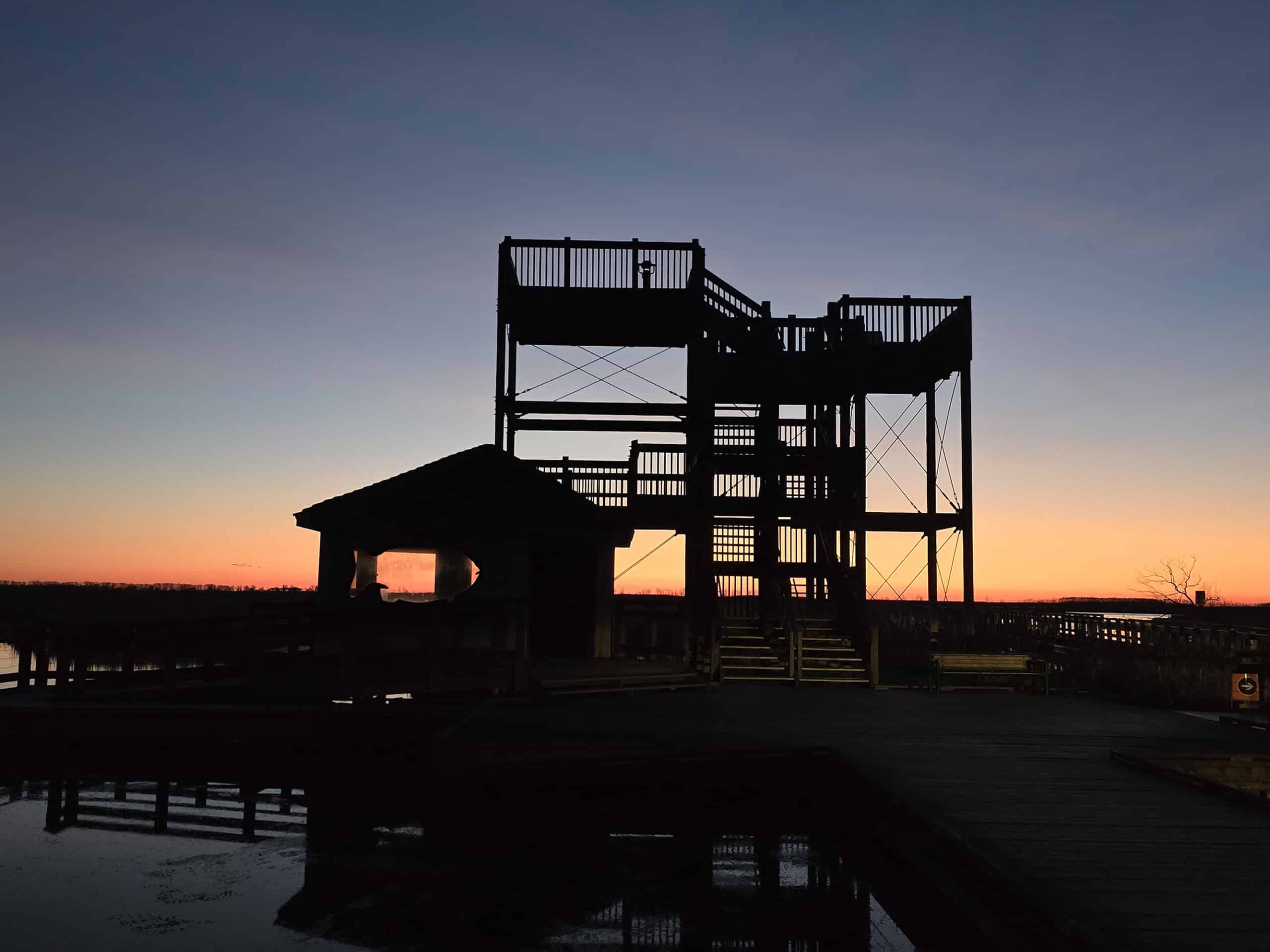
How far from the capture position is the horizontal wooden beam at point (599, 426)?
83.8ft

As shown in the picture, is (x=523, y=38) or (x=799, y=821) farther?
(x=523, y=38)

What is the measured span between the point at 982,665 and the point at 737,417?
9.72m

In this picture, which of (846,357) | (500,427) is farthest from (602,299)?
(846,357)

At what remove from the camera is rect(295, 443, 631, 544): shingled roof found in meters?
16.8

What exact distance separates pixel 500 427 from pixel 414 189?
587cm

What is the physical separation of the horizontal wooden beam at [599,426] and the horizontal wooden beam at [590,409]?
529 millimetres

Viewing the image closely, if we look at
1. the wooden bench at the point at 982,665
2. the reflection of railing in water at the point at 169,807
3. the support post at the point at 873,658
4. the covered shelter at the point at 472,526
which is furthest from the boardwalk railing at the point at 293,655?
the wooden bench at the point at 982,665

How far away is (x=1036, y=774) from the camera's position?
9.82 m

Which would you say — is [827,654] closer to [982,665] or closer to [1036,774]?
[982,665]

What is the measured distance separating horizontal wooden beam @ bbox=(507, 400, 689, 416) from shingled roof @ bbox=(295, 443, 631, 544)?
22.1 feet

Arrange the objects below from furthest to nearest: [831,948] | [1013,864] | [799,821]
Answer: [799,821]
[831,948]
[1013,864]

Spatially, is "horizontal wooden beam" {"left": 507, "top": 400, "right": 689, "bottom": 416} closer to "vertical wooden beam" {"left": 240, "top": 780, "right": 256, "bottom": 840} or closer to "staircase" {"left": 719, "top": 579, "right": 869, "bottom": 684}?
"staircase" {"left": 719, "top": 579, "right": 869, "bottom": 684}

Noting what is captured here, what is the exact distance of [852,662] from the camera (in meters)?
18.8

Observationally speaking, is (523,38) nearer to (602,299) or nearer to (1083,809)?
(602,299)
